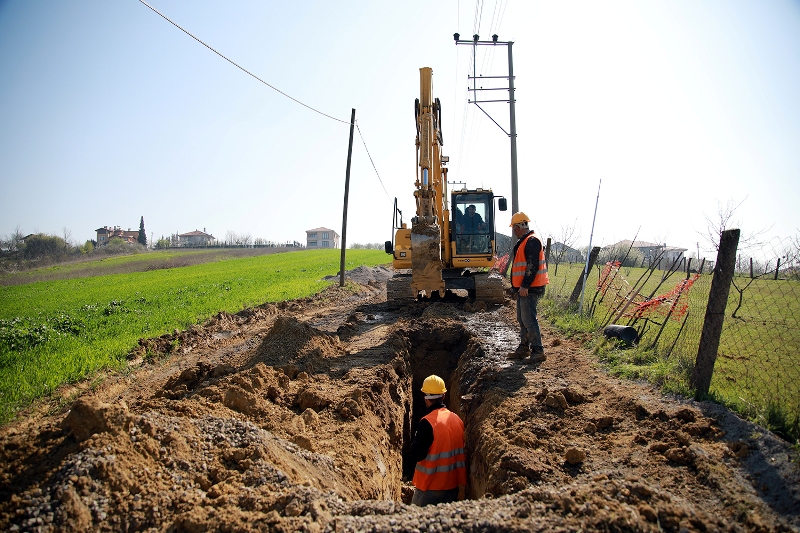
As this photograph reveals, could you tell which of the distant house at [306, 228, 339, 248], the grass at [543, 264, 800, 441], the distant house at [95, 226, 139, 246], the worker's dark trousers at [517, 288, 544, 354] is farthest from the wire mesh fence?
the distant house at [306, 228, 339, 248]

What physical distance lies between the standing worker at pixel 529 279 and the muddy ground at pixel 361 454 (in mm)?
313

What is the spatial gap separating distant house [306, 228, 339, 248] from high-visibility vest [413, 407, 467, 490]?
116 m

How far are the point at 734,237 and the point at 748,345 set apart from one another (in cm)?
435

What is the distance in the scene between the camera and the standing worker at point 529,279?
22.1ft

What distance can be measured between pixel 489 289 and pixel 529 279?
5.56m

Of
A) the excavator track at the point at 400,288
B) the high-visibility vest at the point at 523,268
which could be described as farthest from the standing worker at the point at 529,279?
the excavator track at the point at 400,288

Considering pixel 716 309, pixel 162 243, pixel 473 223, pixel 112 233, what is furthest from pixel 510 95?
pixel 112 233

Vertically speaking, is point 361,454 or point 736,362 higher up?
point 736,362

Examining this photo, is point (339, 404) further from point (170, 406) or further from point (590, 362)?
point (590, 362)

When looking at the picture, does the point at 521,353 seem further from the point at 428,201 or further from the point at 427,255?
the point at 428,201

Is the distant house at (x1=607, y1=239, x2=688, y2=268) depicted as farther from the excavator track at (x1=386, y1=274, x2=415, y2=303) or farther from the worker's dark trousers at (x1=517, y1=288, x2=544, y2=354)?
the excavator track at (x1=386, y1=274, x2=415, y2=303)

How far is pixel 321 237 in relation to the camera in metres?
122

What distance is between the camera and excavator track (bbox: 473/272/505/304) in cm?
1221

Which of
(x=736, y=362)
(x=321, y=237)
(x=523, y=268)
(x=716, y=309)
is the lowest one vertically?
(x=736, y=362)
